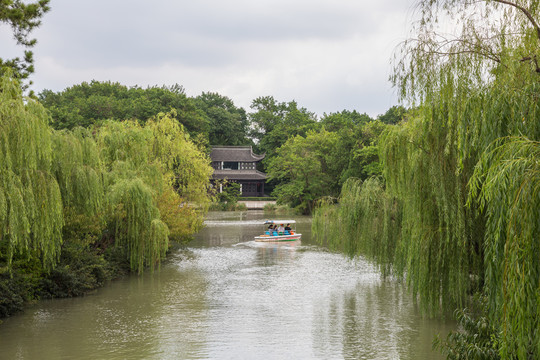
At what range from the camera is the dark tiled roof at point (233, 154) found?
168ft

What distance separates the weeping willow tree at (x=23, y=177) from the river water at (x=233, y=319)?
6.49 ft

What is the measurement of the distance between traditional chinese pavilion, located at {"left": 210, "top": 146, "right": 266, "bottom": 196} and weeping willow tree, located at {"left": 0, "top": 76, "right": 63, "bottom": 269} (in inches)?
1579

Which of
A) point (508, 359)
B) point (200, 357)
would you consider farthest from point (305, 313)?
point (508, 359)

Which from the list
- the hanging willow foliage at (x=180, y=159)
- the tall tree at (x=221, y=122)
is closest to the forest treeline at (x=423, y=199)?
the hanging willow foliage at (x=180, y=159)

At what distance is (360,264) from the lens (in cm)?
1823

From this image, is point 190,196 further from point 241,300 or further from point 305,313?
point 305,313

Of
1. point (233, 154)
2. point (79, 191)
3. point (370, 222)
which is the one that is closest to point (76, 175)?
point (79, 191)

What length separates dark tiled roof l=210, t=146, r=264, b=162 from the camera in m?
51.3

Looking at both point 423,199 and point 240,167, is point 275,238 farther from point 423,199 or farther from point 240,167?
point 240,167

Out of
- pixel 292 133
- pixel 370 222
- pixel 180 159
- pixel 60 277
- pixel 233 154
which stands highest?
pixel 292 133

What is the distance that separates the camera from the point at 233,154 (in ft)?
171

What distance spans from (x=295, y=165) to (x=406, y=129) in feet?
100

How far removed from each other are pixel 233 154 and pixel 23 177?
42509 mm

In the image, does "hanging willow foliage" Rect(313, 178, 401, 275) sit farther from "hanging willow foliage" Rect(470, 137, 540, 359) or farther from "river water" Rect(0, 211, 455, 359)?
"hanging willow foliage" Rect(470, 137, 540, 359)
